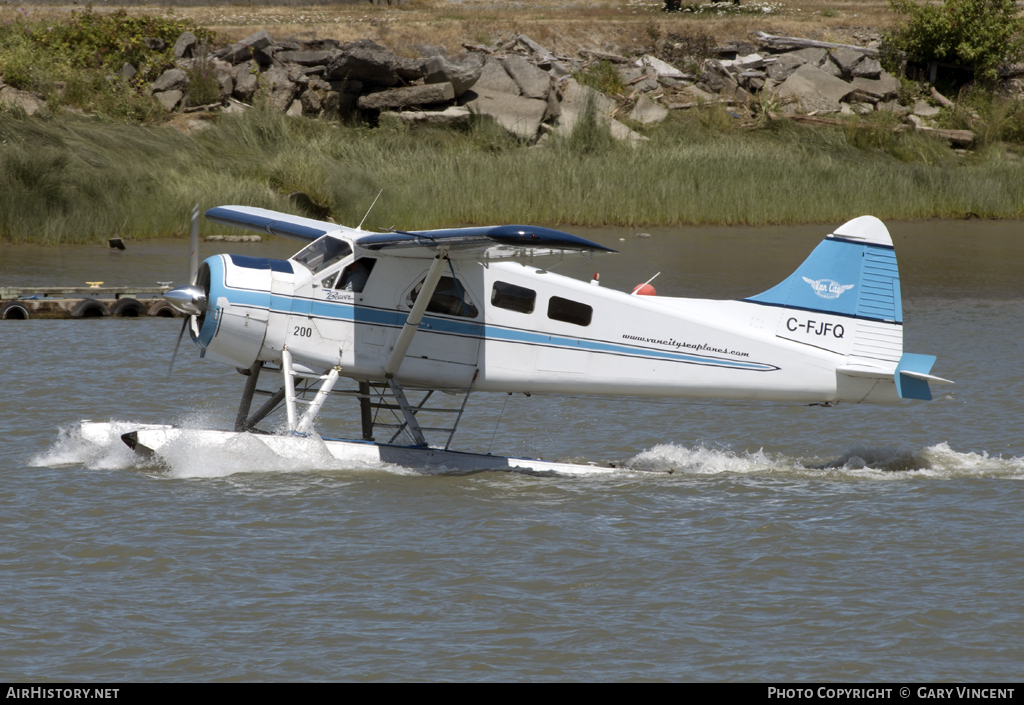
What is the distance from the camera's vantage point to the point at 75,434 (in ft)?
33.4

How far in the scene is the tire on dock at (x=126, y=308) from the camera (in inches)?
655

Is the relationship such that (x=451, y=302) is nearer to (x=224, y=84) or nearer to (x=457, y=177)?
(x=457, y=177)

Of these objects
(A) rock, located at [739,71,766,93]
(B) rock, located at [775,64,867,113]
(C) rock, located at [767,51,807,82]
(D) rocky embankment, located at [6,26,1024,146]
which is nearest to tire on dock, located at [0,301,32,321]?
(D) rocky embankment, located at [6,26,1024,146]

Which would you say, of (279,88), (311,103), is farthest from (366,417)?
(279,88)

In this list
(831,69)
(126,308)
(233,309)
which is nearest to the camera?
(233,309)

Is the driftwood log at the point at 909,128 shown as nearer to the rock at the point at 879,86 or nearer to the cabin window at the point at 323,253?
the rock at the point at 879,86

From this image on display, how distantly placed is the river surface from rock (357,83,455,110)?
54.3ft

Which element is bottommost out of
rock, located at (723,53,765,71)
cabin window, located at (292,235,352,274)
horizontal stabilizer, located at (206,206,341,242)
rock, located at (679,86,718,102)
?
rock, located at (679,86,718,102)

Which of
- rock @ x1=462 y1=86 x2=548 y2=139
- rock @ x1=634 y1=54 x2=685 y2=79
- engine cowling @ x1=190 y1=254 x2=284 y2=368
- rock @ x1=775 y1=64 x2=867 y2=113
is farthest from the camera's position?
rock @ x1=634 y1=54 x2=685 y2=79

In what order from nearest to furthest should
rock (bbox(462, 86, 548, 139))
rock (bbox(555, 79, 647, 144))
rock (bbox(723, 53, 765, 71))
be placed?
1. rock (bbox(462, 86, 548, 139))
2. rock (bbox(555, 79, 647, 144))
3. rock (bbox(723, 53, 765, 71))

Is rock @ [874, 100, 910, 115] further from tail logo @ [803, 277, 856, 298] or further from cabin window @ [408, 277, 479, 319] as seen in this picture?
cabin window @ [408, 277, 479, 319]

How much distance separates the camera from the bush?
36.1 metres

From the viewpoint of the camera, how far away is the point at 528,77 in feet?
98.0

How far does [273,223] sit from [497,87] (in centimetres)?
1953
